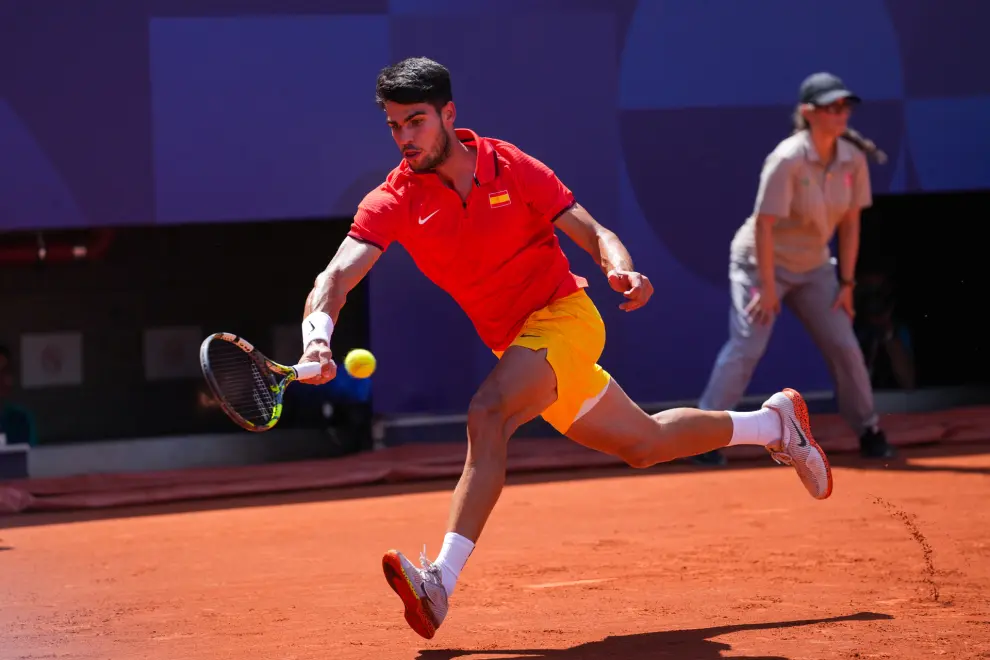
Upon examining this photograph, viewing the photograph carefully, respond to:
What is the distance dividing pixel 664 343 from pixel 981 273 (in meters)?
2.88

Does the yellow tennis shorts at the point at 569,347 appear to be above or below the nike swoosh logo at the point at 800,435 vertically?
above

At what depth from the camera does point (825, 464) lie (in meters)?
4.92

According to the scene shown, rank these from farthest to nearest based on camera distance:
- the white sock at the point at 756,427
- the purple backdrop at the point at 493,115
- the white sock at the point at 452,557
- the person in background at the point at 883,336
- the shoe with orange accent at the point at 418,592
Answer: the person in background at the point at 883,336 < the purple backdrop at the point at 493,115 < the white sock at the point at 756,427 < the white sock at the point at 452,557 < the shoe with orange accent at the point at 418,592

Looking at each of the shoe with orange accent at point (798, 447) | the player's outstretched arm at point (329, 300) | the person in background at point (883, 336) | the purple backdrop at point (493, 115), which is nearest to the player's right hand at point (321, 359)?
the player's outstretched arm at point (329, 300)

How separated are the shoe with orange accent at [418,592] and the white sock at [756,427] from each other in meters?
1.40

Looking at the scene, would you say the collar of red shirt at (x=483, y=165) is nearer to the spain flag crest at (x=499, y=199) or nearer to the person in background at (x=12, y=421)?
the spain flag crest at (x=499, y=199)

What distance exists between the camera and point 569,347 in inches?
164

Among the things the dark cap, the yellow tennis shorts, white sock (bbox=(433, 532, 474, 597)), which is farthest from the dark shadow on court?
white sock (bbox=(433, 532, 474, 597))

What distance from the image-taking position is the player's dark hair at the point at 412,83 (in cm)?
404

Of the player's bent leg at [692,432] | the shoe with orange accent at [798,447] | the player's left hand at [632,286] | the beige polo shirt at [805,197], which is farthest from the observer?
the beige polo shirt at [805,197]

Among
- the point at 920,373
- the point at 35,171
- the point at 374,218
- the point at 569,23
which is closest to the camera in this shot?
the point at 374,218

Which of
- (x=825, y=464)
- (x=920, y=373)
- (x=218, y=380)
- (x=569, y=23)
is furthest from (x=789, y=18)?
(x=218, y=380)

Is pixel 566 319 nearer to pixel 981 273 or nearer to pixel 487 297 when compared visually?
pixel 487 297

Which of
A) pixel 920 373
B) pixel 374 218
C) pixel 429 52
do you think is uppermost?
pixel 429 52
